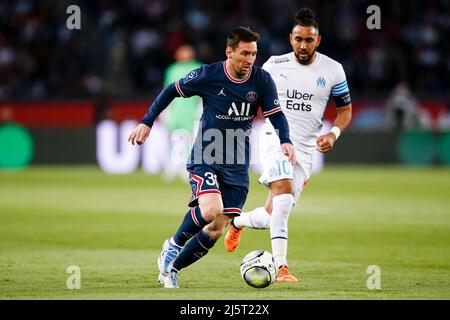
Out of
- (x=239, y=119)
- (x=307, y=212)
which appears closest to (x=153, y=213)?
(x=307, y=212)

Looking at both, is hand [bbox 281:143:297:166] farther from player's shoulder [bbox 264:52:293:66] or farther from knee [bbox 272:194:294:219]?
player's shoulder [bbox 264:52:293:66]

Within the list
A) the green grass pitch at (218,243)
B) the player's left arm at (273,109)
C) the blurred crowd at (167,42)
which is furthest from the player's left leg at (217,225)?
the blurred crowd at (167,42)

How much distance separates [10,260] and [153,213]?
477 cm

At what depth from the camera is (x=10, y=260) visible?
9.45 meters

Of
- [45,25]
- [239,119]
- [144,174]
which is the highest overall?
[45,25]

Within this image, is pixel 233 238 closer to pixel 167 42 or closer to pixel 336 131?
pixel 336 131

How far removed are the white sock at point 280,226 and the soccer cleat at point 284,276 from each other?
0.06 meters

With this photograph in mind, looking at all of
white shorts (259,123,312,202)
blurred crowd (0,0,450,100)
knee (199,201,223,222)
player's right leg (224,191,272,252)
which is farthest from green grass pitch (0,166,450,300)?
blurred crowd (0,0,450,100)

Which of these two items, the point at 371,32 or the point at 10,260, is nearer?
the point at 10,260

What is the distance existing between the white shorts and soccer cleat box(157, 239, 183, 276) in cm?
122

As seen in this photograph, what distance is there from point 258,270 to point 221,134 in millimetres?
1156

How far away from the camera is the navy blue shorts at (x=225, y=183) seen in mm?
7863
